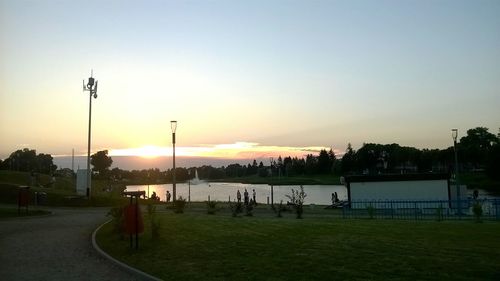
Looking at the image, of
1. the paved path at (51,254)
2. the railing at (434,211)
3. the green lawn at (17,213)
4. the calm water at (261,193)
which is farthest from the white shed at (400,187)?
the paved path at (51,254)

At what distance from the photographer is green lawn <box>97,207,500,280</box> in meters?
9.47

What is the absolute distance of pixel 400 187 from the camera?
3806 cm

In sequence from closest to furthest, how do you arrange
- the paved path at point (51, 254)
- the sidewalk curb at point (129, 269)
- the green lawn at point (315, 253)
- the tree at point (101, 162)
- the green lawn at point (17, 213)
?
the green lawn at point (315, 253)
the sidewalk curb at point (129, 269)
the paved path at point (51, 254)
the green lawn at point (17, 213)
the tree at point (101, 162)

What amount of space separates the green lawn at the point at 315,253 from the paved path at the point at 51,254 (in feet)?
2.12

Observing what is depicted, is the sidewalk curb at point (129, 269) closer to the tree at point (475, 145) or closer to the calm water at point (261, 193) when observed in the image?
the calm water at point (261, 193)

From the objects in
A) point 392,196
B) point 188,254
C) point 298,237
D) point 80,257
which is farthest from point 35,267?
point 392,196

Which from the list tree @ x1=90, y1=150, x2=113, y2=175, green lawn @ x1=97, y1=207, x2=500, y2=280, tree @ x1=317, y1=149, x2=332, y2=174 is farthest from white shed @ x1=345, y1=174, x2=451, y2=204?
tree @ x1=317, y1=149, x2=332, y2=174

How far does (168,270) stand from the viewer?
10289 mm

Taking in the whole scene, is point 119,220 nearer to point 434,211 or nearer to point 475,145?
point 434,211

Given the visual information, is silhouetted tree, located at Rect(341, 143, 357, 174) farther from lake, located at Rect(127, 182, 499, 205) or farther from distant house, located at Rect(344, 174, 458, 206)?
distant house, located at Rect(344, 174, 458, 206)

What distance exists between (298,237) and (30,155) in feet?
413

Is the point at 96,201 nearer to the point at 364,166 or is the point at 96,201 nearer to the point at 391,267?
the point at 391,267

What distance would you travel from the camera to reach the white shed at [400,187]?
36969mm

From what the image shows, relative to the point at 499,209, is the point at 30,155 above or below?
above
